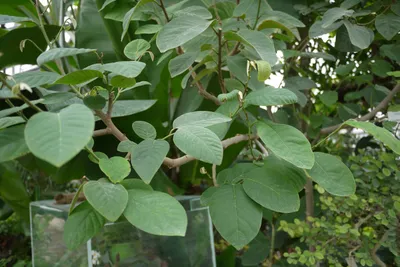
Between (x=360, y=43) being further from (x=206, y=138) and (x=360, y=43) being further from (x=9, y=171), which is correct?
(x=9, y=171)

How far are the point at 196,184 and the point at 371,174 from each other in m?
0.52

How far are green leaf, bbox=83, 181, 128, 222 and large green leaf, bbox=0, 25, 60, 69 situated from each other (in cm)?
67

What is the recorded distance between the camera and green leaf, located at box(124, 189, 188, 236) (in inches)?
19.8

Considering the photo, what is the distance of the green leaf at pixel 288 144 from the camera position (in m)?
0.58

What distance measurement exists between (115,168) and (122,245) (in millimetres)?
353

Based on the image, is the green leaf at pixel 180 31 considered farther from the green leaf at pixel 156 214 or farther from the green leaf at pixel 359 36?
the green leaf at pixel 359 36

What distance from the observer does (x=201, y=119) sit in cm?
63

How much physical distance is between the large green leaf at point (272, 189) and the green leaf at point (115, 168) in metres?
0.17

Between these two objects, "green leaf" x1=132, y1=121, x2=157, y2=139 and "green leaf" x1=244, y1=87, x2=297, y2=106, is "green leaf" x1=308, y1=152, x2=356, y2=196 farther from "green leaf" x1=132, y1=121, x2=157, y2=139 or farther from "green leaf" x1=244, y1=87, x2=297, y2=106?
"green leaf" x1=132, y1=121, x2=157, y2=139

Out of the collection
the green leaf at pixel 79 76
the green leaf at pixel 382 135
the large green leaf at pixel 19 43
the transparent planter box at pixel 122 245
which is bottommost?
the transparent planter box at pixel 122 245

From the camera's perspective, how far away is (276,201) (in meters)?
0.63

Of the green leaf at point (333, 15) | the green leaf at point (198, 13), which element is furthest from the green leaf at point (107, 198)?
the green leaf at point (333, 15)

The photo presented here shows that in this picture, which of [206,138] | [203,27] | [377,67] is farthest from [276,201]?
[377,67]

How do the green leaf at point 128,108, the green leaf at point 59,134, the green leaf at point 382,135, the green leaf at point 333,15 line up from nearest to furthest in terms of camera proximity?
the green leaf at point 59,134
the green leaf at point 382,135
the green leaf at point 128,108
the green leaf at point 333,15
